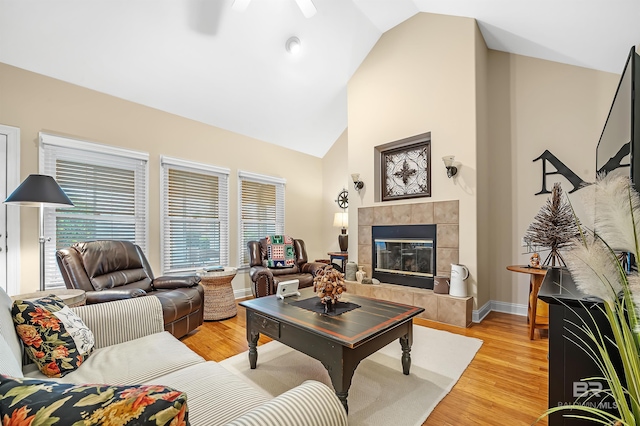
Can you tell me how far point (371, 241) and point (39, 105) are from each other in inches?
171

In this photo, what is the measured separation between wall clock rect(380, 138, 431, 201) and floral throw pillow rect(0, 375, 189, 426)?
149 inches

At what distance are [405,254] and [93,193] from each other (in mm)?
4064

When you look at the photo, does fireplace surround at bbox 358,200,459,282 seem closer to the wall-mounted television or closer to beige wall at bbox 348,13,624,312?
beige wall at bbox 348,13,624,312

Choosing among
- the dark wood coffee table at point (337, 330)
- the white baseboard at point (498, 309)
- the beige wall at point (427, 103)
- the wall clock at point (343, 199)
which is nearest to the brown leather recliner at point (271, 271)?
the beige wall at point (427, 103)

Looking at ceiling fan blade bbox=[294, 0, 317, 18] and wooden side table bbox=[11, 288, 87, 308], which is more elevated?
ceiling fan blade bbox=[294, 0, 317, 18]

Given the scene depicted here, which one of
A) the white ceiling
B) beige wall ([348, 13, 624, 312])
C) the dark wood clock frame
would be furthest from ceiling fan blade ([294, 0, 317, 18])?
the dark wood clock frame

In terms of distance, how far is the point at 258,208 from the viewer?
16.5 feet

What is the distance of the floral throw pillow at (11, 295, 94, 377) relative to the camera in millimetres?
1332

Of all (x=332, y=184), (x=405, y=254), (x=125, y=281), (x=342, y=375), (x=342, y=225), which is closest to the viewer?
(x=342, y=375)

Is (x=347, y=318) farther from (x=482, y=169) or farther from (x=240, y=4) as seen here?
(x=240, y=4)

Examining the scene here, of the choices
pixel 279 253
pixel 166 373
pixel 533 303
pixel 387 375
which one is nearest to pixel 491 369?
pixel 387 375

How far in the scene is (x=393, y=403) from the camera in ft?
6.04

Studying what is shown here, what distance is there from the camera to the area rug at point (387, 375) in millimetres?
1772

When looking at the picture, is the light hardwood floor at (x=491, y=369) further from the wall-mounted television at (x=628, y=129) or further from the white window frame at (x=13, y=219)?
the white window frame at (x=13, y=219)
